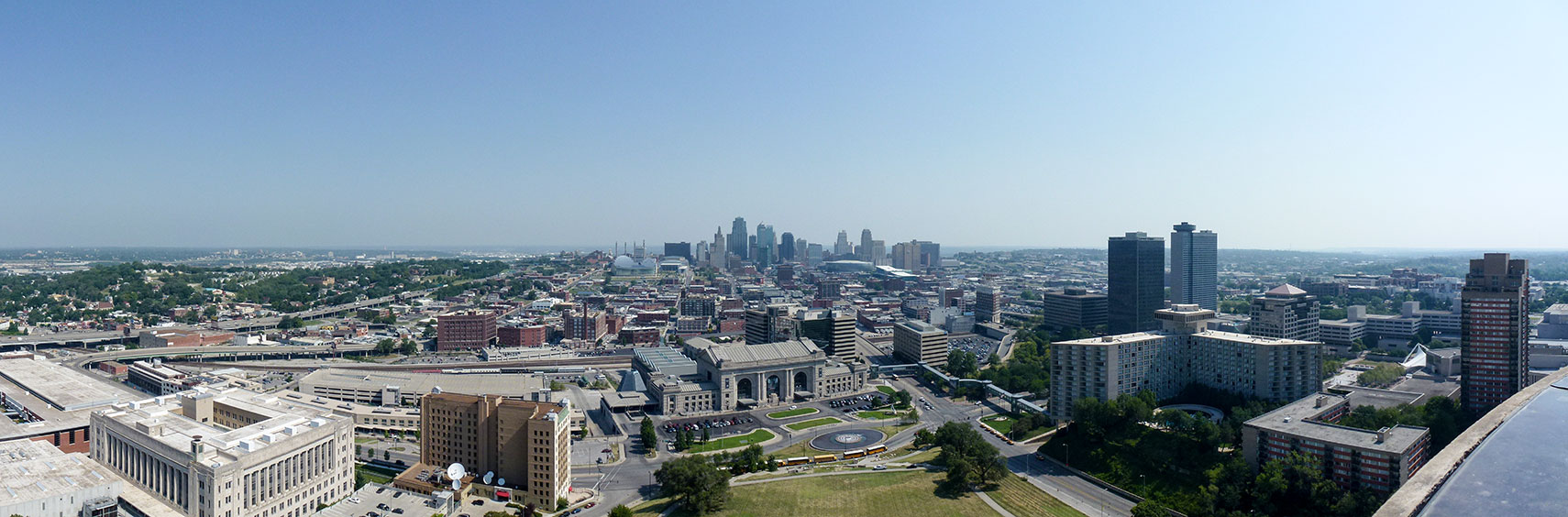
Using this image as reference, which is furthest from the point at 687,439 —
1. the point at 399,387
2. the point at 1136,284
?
the point at 1136,284

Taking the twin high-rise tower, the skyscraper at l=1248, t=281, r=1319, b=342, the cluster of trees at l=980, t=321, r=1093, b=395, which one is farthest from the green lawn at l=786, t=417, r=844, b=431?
the twin high-rise tower

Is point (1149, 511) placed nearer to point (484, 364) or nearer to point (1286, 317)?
point (1286, 317)

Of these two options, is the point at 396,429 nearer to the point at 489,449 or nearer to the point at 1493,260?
the point at 489,449

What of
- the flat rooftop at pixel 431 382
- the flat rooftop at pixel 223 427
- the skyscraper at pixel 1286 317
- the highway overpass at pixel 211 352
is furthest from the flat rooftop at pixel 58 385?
the skyscraper at pixel 1286 317

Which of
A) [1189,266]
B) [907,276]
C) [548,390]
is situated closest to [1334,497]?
[548,390]

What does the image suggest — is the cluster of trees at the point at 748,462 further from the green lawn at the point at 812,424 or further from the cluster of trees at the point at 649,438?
the green lawn at the point at 812,424
